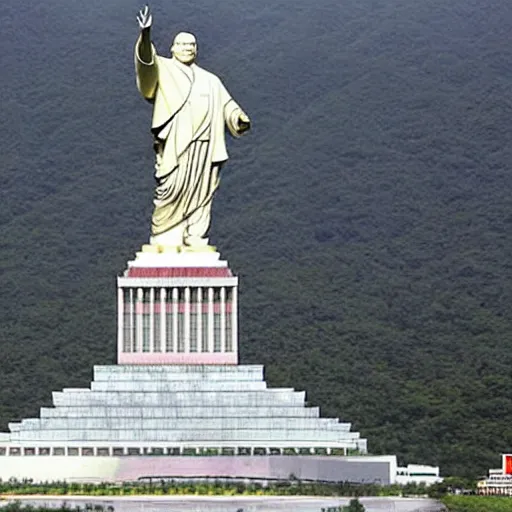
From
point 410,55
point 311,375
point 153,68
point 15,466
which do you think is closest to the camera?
point 15,466

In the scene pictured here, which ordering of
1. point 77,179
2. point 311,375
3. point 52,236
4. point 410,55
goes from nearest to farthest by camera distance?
point 311,375, point 52,236, point 77,179, point 410,55

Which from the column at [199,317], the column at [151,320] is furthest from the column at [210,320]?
the column at [151,320]

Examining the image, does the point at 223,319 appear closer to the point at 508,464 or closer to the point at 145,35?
the point at 145,35

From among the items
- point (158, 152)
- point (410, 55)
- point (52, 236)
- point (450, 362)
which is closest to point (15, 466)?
point (158, 152)

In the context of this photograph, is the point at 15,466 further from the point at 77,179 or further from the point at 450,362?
the point at 77,179

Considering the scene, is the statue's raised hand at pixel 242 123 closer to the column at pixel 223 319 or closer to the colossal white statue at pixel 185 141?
the colossal white statue at pixel 185 141

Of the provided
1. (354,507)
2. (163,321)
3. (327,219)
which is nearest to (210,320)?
(163,321)

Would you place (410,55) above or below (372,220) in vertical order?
above

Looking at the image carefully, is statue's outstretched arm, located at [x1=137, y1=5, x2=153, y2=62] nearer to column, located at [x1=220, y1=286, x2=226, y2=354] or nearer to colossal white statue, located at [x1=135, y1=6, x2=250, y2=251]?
colossal white statue, located at [x1=135, y1=6, x2=250, y2=251]
